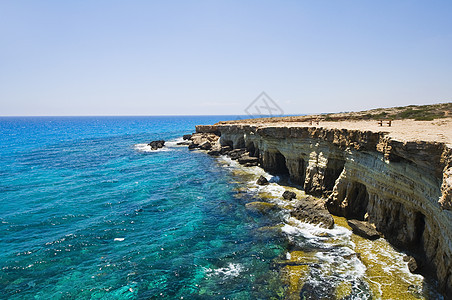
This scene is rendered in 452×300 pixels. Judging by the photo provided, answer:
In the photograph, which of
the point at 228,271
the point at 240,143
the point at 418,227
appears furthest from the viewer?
the point at 240,143

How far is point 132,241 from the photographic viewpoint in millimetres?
18984

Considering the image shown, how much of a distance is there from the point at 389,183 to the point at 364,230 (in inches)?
150

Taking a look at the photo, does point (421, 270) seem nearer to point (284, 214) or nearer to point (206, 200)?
point (284, 214)

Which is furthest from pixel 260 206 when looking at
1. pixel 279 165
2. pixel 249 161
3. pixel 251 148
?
pixel 251 148

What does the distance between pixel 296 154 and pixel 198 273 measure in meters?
18.8

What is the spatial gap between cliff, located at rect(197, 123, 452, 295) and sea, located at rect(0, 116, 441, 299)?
150 centimetres

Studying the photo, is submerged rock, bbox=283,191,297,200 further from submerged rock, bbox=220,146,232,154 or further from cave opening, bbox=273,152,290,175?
submerged rock, bbox=220,146,232,154

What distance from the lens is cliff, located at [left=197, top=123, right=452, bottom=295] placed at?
475 inches

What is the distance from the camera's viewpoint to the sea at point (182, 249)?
13.5m

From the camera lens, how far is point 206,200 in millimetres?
27172

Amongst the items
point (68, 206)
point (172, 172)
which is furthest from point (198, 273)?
point (172, 172)

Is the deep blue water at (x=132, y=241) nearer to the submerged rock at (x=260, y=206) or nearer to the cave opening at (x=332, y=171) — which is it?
the submerged rock at (x=260, y=206)

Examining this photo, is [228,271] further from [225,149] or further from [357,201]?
[225,149]

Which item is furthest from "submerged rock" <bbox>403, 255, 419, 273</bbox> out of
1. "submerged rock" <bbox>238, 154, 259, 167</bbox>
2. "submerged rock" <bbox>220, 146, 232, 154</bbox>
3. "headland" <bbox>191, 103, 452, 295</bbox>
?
"submerged rock" <bbox>220, 146, 232, 154</bbox>
